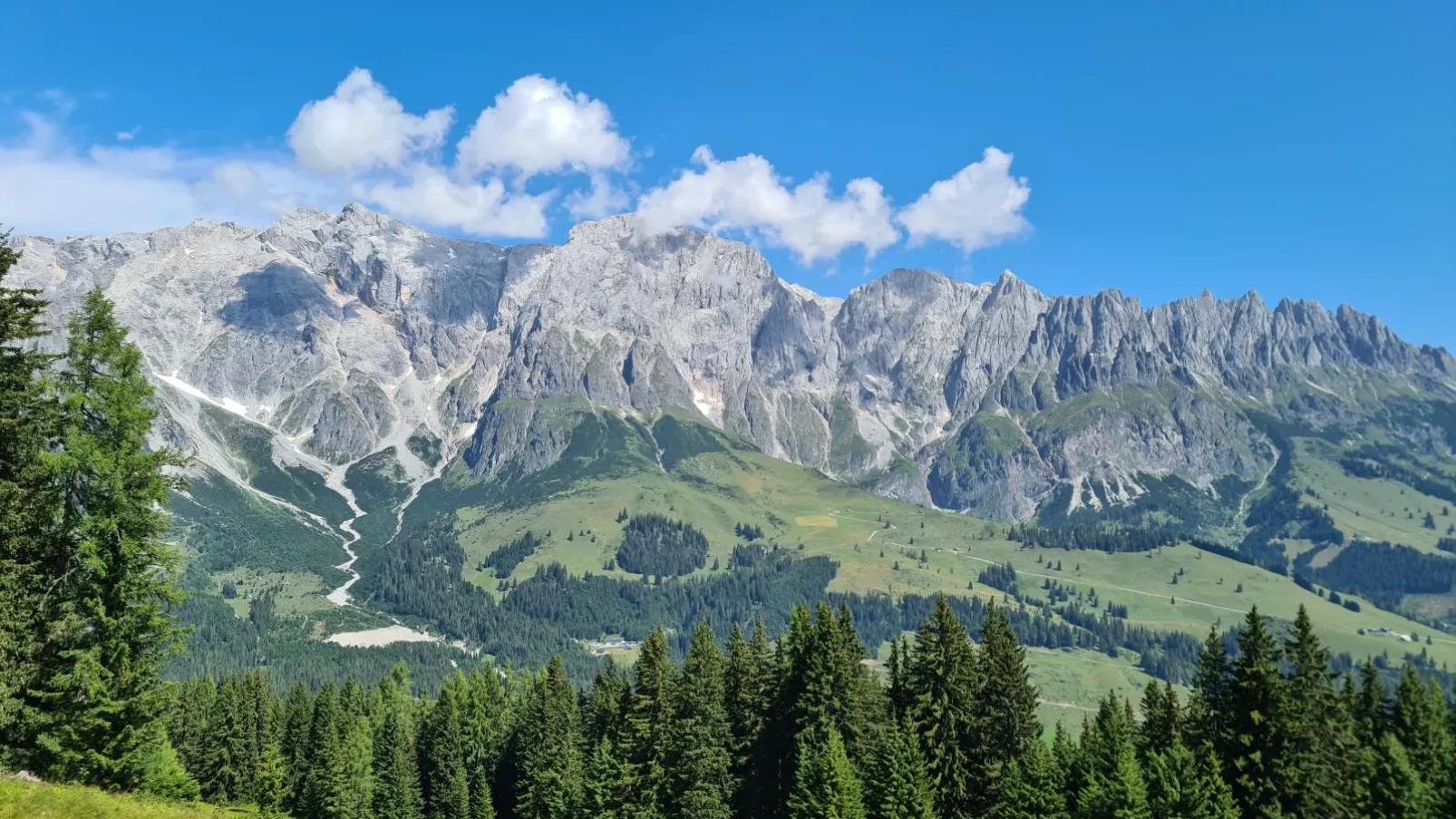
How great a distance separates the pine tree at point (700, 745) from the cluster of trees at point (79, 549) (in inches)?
1657

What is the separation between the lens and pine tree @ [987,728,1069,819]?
210 feet

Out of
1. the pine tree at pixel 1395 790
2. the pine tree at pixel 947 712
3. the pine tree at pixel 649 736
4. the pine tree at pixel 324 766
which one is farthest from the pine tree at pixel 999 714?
the pine tree at pixel 324 766

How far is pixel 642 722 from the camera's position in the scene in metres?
81.2

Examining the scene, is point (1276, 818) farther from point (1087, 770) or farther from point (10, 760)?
point (10, 760)

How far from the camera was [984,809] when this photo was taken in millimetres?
70562

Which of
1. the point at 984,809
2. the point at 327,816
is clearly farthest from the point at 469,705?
the point at 984,809

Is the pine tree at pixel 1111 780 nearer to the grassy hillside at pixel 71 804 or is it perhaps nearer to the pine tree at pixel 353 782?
the grassy hillside at pixel 71 804

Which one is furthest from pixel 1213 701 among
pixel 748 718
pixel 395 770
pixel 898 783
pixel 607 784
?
pixel 395 770

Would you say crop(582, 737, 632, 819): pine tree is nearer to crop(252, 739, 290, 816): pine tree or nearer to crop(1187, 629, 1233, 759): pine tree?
crop(252, 739, 290, 816): pine tree

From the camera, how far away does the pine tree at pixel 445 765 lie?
111 m

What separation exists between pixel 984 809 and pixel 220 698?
9003 cm

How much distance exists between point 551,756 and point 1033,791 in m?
53.7

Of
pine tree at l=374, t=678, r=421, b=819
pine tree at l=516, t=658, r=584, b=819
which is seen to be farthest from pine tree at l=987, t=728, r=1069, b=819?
pine tree at l=374, t=678, r=421, b=819

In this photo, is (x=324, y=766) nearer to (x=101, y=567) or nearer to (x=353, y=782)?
(x=353, y=782)
